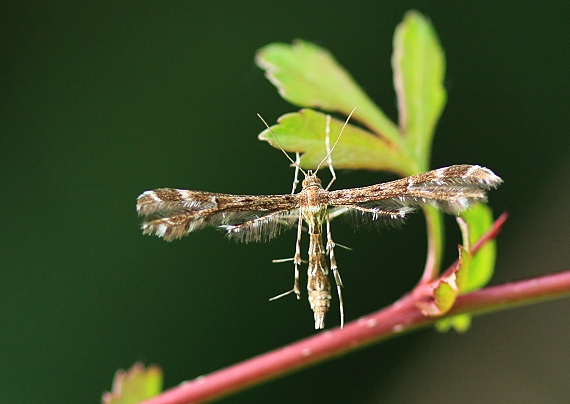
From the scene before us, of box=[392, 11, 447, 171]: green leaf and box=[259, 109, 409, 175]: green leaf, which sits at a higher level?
box=[392, 11, 447, 171]: green leaf

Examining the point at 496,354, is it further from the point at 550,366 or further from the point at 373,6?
the point at 373,6

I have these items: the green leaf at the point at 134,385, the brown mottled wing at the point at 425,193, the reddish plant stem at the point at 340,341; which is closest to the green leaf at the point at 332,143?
the brown mottled wing at the point at 425,193

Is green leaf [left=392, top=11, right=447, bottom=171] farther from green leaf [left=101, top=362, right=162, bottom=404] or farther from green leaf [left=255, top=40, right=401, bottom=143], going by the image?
green leaf [left=101, top=362, right=162, bottom=404]

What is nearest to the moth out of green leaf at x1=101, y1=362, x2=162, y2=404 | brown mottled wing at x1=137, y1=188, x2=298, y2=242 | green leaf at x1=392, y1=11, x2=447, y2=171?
brown mottled wing at x1=137, y1=188, x2=298, y2=242

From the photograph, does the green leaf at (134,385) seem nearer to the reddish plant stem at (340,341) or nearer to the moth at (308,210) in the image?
the reddish plant stem at (340,341)

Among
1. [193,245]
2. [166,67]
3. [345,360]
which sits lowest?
[345,360]

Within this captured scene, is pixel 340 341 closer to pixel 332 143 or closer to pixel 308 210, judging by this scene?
pixel 308 210

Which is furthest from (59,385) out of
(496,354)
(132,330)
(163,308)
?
(496,354)
